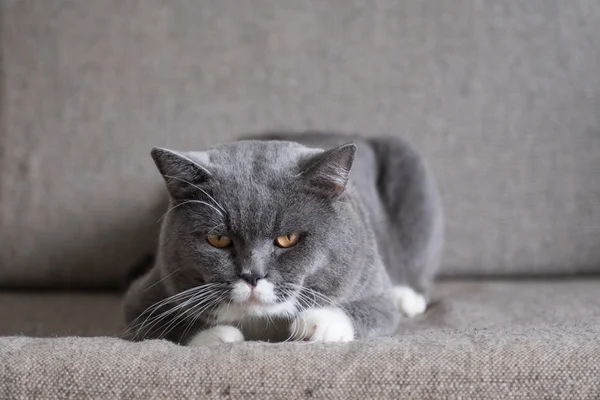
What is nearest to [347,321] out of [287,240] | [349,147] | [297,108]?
[287,240]

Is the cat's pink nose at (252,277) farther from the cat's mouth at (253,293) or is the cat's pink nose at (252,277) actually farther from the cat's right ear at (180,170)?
the cat's right ear at (180,170)

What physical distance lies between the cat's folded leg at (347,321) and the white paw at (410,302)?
0.24 metres

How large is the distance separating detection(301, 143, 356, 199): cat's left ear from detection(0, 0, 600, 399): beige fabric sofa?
0.80 m

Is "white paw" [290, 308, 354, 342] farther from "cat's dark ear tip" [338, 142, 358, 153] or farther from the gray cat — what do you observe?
"cat's dark ear tip" [338, 142, 358, 153]

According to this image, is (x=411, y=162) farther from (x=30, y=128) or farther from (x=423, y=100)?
(x=30, y=128)

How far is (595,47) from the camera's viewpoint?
76.6 inches

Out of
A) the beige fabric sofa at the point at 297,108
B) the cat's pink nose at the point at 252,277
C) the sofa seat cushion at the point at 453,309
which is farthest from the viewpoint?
the beige fabric sofa at the point at 297,108

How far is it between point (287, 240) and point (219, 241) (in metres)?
0.13

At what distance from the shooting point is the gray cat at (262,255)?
1161mm

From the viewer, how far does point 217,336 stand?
3.84 feet

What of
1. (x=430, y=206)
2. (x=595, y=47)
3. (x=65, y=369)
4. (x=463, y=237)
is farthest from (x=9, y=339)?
(x=595, y=47)

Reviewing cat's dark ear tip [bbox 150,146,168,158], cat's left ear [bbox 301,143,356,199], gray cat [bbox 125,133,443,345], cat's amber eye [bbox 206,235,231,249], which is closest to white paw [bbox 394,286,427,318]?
gray cat [bbox 125,133,443,345]

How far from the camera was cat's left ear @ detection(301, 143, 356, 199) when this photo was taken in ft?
3.87

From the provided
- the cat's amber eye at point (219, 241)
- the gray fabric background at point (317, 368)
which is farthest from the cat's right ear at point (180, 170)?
the gray fabric background at point (317, 368)
